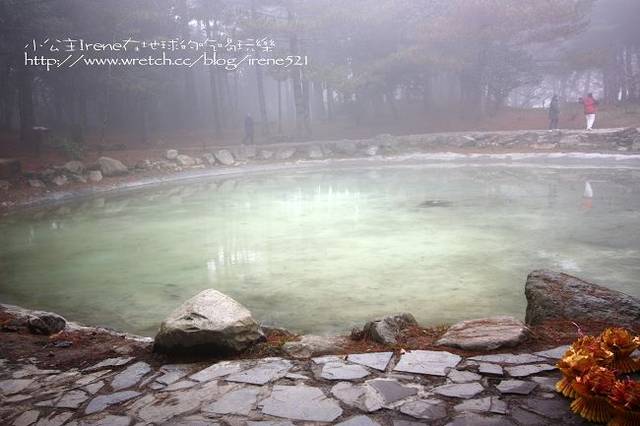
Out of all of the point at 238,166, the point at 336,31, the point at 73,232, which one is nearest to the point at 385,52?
the point at 336,31

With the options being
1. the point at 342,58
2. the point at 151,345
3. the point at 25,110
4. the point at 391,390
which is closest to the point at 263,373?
the point at 391,390

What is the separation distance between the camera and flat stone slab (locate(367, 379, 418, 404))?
3086mm

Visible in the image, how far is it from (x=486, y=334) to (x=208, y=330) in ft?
7.25

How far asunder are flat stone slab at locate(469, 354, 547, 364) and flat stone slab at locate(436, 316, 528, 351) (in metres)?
0.16

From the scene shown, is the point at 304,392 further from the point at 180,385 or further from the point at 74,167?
the point at 74,167

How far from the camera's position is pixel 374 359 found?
12.1 ft

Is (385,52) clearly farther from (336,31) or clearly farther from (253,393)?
(253,393)

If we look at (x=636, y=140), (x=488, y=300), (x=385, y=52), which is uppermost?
(x=385, y=52)

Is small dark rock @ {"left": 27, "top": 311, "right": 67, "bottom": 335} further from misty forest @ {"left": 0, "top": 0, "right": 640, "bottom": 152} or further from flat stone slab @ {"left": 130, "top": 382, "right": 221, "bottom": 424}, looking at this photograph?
misty forest @ {"left": 0, "top": 0, "right": 640, "bottom": 152}

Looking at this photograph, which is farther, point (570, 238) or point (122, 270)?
point (570, 238)

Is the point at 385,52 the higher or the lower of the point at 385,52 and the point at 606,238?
the higher

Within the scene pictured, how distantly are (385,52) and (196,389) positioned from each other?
29.0m

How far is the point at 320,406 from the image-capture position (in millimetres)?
3051

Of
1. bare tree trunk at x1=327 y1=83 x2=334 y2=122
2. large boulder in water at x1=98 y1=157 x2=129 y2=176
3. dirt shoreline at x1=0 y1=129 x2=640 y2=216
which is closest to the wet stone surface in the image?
dirt shoreline at x1=0 y1=129 x2=640 y2=216
